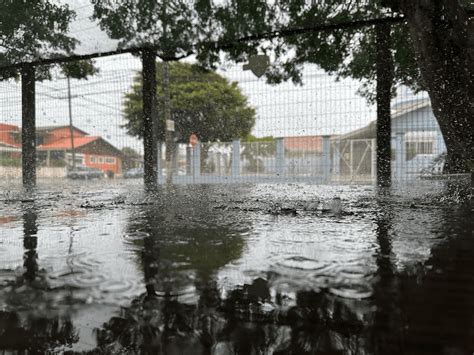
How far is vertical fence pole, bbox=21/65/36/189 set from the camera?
17.0ft

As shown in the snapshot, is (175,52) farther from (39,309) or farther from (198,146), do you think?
(39,309)

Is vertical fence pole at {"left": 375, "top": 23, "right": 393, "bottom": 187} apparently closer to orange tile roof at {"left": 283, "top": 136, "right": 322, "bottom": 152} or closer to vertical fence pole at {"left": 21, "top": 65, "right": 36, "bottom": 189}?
orange tile roof at {"left": 283, "top": 136, "right": 322, "bottom": 152}

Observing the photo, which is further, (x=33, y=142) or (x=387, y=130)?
(x=33, y=142)

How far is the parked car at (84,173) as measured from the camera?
5855mm

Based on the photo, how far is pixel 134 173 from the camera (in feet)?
17.3

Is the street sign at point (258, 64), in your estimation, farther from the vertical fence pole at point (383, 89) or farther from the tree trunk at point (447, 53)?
the tree trunk at point (447, 53)

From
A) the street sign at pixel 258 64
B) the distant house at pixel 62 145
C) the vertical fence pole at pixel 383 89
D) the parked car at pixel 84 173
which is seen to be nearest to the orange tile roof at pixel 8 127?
the distant house at pixel 62 145

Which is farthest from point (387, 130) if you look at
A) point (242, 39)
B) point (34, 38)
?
point (34, 38)

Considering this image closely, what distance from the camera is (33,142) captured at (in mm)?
5242

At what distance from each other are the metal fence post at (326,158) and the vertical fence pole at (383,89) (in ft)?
2.91

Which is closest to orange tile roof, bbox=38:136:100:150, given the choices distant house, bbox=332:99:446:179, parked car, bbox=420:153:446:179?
distant house, bbox=332:99:446:179

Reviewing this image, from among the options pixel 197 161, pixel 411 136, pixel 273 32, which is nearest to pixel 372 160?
pixel 411 136

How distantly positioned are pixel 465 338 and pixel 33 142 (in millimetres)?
5750

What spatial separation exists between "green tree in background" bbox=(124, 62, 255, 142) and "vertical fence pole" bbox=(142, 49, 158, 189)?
0.25m
